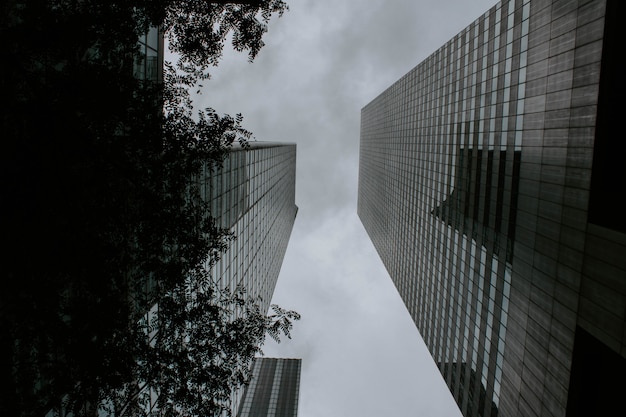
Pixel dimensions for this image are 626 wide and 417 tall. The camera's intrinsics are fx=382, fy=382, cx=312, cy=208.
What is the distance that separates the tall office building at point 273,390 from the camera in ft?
373

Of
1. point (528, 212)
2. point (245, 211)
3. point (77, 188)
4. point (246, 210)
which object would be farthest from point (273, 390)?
point (77, 188)

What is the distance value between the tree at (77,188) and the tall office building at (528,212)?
22.5m

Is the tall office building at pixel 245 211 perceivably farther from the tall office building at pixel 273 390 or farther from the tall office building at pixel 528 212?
the tall office building at pixel 273 390

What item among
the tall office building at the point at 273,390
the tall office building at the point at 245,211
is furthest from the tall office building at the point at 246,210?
the tall office building at the point at 273,390

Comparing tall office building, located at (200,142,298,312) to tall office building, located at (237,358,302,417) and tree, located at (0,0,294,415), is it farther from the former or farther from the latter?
tall office building, located at (237,358,302,417)

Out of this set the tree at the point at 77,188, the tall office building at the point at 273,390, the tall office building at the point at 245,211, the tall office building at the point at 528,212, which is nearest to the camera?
the tree at the point at 77,188

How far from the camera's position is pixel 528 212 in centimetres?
3256

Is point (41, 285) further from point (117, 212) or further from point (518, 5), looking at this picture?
point (518, 5)

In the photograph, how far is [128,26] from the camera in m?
12.9

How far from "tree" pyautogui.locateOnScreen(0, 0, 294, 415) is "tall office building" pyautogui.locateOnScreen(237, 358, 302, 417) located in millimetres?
106840

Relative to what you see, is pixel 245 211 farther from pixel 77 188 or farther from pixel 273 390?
pixel 273 390

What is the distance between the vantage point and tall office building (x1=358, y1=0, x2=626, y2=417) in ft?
75.8

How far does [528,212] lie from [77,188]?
109ft

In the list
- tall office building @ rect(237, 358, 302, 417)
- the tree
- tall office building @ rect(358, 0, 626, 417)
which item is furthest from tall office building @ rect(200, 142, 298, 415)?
tall office building @ rect(237, 358, 302, 417)
